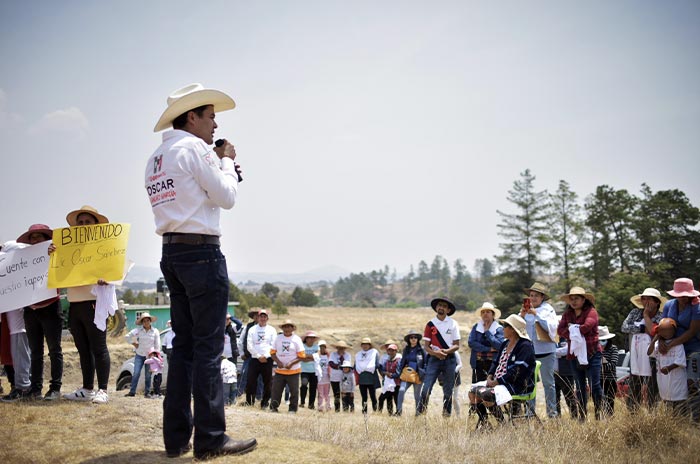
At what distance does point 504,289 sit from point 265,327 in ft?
175

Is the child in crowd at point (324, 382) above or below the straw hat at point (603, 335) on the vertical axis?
below

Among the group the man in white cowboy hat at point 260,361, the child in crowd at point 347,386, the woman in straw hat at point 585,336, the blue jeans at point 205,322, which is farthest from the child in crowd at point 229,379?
the blue jeans at point 205,322

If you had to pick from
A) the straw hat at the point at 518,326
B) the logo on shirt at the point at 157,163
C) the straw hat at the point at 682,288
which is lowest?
the straw hat at the point at 518,326

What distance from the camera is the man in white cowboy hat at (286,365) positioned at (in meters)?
11.6

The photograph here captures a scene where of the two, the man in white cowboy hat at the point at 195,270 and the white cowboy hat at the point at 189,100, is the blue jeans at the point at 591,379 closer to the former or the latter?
the man in white cowboy hat at the point at 195,270

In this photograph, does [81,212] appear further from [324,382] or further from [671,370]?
[324,382]

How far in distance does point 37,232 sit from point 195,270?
4.66 m

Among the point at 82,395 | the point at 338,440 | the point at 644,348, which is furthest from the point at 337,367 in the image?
the point at 338,440

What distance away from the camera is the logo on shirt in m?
4.25

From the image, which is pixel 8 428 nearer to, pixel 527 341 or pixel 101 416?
pixel 101 416

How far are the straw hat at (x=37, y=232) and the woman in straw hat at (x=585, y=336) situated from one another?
738cm

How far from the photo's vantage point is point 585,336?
28.5ft

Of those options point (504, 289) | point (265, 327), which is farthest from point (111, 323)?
point (504, 289)

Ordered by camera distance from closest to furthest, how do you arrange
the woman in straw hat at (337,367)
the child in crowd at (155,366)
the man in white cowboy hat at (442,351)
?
the man in white cowboy hat at (442,351) < the child in crowd at (155,366) < the woman in straw hat at (337,367)
